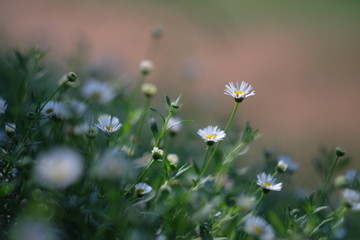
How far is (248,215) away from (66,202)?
0.36 m

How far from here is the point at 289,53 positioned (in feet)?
13.7

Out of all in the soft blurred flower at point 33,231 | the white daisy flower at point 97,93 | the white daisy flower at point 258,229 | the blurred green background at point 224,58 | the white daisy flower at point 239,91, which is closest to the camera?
the soft blurred flower at point 33,231

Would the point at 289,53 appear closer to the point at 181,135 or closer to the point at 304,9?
the point at 304,9

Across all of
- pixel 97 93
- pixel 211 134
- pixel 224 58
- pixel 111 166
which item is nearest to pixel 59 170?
pixel 111 166

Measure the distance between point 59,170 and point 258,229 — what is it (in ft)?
1.26

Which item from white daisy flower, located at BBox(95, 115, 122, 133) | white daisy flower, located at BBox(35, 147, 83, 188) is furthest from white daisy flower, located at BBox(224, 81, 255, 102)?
white daisy flower, located at BBox(35, 147, 83, 188)

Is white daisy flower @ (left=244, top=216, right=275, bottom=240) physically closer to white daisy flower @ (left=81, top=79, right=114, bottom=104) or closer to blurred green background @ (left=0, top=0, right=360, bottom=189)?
white daisy flower @ (left=81, top=79, right=114, bottom=104)

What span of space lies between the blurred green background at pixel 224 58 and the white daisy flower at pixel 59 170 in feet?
4.47

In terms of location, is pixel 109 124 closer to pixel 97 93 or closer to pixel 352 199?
pixel 97 93

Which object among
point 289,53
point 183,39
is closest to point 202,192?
point 183,39

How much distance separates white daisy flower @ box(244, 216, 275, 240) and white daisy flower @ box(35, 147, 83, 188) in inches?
13.2

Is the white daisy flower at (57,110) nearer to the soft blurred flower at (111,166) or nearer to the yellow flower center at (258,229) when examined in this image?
the soft blurred flower at (111,166)

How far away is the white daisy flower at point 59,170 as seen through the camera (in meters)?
0.78

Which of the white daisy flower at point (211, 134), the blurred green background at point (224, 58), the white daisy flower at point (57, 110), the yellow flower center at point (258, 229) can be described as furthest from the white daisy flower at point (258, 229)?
the blurred green background at point (224, 58)
